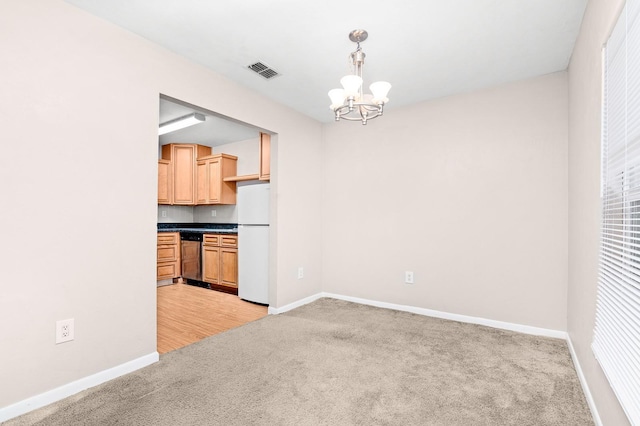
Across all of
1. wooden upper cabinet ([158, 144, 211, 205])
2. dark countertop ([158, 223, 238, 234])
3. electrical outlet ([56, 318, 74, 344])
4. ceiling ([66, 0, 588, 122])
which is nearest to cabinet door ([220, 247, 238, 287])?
dark countertop ([158, 223, 238, 234])

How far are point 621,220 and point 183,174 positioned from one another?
575 centimetres

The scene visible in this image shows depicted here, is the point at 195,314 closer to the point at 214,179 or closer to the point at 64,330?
the point at 64,330

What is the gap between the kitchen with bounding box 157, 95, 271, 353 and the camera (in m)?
3.97

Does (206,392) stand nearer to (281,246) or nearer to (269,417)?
(269,417)

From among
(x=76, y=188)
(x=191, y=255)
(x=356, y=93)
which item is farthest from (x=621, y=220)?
(x=191, y=255)

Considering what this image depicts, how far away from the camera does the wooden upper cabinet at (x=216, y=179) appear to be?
5.36 m

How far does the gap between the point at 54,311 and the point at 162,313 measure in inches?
74.7

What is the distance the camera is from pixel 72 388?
192 centimetres

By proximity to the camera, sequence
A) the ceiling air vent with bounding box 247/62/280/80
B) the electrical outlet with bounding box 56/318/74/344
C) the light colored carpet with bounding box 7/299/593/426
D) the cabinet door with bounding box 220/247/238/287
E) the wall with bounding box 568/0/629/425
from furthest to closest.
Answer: the cabinet door with bounding box 220/247/238/287
the ceiling air vent with bounding box 247/62/280/80
the electrical outlet with bounding box 56/318/74/344
the light colored carpet with bounding box 7/299/593/426
the wall with bounding box 568/0/629/425

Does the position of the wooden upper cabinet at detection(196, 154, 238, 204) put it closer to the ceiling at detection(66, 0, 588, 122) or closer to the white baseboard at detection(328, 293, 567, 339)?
the ceiling at detection(66, 0, 588, 122)

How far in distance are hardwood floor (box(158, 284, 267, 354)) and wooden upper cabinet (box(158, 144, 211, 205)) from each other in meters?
1.64

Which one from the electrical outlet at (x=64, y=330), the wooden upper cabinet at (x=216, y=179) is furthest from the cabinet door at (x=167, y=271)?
the electrical outlet at (x=64, y=330)

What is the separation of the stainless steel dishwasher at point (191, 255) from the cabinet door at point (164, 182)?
69cm

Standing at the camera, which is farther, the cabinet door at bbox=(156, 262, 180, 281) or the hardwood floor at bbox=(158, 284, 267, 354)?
the cabinet door at bbox=(156, 262, 180, 281)
